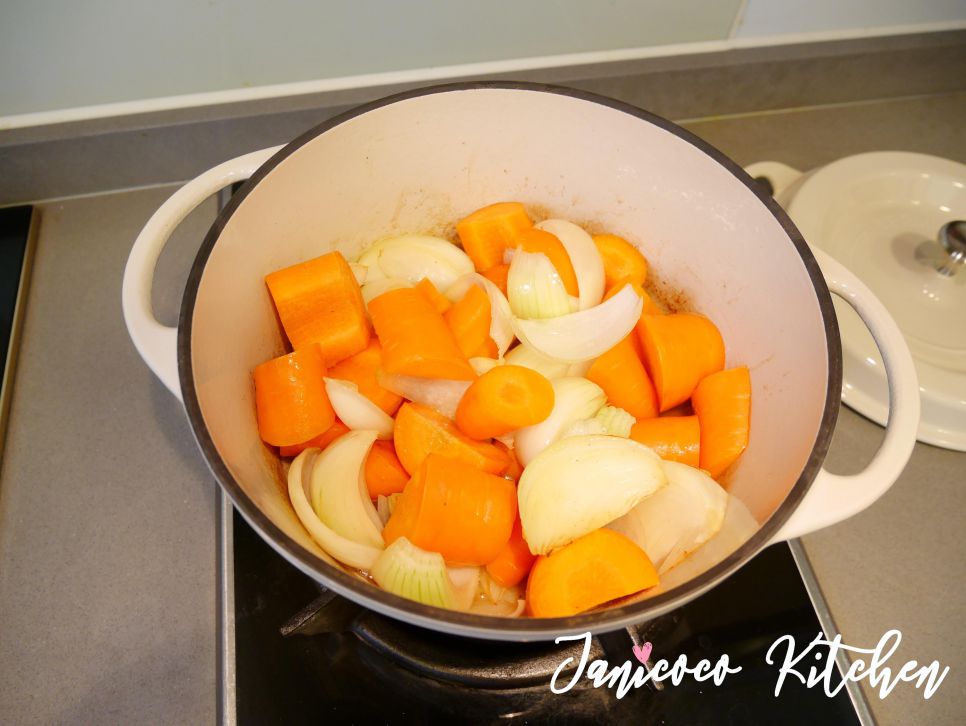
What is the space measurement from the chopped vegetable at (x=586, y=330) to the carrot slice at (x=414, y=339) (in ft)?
0.30

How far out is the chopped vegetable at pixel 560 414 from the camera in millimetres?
812

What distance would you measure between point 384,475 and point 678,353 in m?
0.38

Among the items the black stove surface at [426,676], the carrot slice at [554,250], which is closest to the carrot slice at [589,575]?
the black stove surface at [426,676]

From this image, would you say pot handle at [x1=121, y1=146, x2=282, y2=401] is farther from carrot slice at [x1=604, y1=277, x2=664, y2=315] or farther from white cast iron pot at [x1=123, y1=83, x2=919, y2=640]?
carrot slice at [x1=604, y1=277, x2=664, y2=315]

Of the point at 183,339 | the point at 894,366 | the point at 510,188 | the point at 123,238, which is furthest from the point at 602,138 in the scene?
the point at 123,238

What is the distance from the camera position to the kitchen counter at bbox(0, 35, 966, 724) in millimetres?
819

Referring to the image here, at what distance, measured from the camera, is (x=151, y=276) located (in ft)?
2.35

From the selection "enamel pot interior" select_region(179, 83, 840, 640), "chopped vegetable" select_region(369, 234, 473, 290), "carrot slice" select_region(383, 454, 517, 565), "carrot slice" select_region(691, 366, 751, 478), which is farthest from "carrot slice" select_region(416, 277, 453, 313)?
"carrot slice" select_region(691, 366, 751, 478)

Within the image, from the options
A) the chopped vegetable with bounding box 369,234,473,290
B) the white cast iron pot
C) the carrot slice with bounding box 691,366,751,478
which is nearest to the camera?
the white cast iron pot

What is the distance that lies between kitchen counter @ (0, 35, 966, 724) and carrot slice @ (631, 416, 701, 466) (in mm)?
261

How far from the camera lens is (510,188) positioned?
100cm

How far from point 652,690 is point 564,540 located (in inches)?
9.1

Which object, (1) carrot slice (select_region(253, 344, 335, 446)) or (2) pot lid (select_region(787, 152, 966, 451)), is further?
(2) pot lid (select_region(787, 152, 966, 451))

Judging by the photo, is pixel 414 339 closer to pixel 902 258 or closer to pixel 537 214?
pixel 537 214
